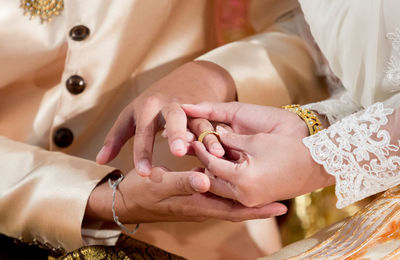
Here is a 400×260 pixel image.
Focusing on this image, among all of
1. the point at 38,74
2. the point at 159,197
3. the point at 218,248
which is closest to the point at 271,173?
the point at 159,197

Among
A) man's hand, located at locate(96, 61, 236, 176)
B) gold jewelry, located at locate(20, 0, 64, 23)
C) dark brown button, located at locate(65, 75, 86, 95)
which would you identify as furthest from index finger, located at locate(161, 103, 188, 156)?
gold jewelry, located at locate(20, 0, 64, 23)

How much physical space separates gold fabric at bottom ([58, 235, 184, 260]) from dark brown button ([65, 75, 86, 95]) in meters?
0.34

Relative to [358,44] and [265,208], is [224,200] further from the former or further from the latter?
[358,44]

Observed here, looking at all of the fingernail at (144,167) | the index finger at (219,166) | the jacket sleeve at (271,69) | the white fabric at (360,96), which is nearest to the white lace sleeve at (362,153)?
the white fabric at (360,96)

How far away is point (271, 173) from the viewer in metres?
0.75

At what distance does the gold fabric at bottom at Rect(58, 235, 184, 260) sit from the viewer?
85 centimetres

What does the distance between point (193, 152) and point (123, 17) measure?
1.43 feet

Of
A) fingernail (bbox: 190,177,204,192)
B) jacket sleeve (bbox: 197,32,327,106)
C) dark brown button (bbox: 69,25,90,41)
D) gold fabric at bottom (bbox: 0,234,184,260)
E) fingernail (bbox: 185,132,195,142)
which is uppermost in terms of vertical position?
dark brown button (bbox: 69,25,90,41)

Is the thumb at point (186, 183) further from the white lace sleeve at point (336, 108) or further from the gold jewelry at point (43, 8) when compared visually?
the gold jewelry at point (43, 8)

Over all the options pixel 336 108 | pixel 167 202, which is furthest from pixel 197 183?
pixel 336 108

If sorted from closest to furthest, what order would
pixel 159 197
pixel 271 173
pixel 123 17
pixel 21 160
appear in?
pixel 271 173
pixel 159 197
pixel 21 160
pixel 123 17

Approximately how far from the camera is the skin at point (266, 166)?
75cm

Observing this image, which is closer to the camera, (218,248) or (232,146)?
(232,146)

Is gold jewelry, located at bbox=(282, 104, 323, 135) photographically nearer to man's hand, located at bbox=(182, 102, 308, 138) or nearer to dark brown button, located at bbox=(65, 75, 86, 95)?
man's hand, located at bbox=(182, 102, 308, 138)
